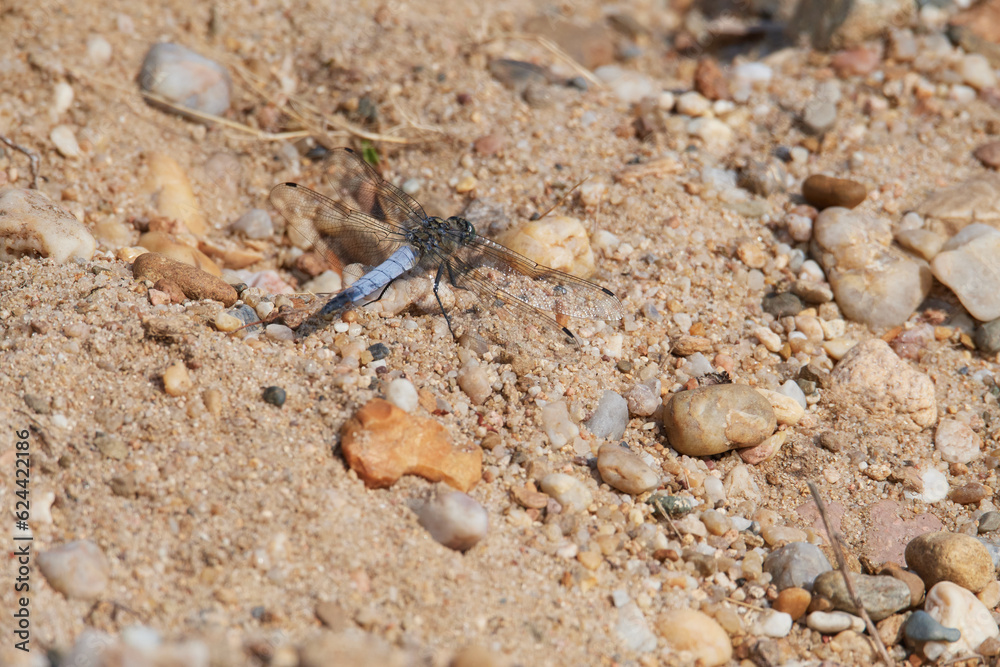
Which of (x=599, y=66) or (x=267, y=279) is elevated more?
(x=599, y=66)

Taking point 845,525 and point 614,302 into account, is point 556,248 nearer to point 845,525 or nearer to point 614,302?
point 614,302

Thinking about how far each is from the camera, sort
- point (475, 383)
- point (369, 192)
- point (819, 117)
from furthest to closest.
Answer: point (819, 117), point (369, 192), point (475, 383)

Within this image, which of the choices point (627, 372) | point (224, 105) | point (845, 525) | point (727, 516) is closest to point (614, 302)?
point (627, 372)

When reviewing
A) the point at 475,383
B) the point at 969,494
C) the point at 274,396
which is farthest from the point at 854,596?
the point at 274,396

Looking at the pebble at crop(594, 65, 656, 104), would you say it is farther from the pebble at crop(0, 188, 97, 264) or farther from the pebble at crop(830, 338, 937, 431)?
the pebble at crop(0, 188, 97, 264)

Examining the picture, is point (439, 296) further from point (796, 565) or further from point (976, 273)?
point (976, 273)
